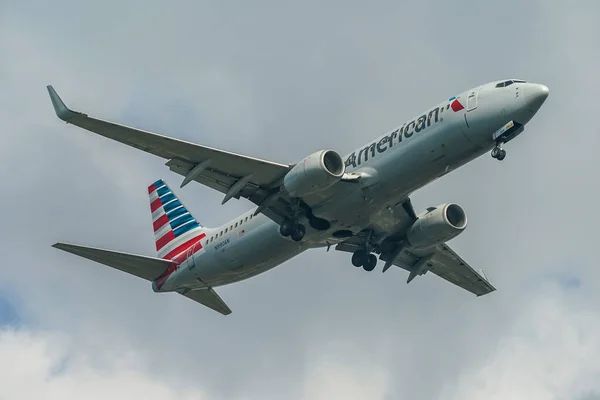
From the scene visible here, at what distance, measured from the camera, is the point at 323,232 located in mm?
45969

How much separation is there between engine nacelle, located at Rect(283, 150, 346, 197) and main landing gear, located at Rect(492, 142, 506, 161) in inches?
244

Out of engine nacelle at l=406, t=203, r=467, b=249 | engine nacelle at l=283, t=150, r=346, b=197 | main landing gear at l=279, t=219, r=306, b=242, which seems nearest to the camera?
engine nacelle at l=283, t=150, r=346, b=197

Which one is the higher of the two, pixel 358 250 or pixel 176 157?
pixel 176 157

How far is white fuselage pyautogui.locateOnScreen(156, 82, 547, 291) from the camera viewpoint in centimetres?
4159

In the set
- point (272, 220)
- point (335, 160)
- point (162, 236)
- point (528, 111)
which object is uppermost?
point (528, 111)

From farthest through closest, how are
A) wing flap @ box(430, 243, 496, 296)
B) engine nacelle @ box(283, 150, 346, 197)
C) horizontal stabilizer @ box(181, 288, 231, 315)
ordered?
wing flap @ box(430, 243, 496, 296) < horizontal stabilizer @ box(181, 288, 231, 315) < engine nacelle @ box(283, 150, 346, 197)

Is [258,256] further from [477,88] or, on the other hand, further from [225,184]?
[477,88]

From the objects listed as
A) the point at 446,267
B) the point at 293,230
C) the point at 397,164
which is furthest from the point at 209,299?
the point at 397,164

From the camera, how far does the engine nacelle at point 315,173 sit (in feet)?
138

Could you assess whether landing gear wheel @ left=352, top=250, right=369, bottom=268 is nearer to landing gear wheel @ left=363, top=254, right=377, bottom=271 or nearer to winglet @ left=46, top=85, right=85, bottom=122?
landing gear wheel @ left=363, top=254, right=377, bottom=271

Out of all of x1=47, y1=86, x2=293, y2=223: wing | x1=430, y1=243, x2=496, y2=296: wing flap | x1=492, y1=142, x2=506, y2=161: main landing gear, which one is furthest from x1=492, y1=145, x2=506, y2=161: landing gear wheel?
x1=430, y1=243, x2=496, y2=296: wing flap

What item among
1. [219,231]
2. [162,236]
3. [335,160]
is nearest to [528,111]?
[335,160]

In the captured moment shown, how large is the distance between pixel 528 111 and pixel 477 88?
2621 millimetres

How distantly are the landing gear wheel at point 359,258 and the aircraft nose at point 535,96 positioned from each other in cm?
1269
